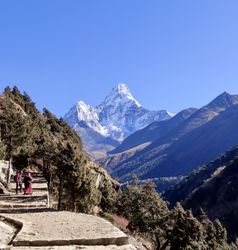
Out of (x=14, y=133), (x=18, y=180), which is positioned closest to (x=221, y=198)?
(x=14, y=133)

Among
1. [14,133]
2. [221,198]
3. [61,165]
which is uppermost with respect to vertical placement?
[14,133]

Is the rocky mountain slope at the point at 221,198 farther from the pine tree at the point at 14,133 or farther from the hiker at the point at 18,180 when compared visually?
the hiker at the point at 18,180

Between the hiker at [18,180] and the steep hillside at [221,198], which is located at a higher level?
the hiker at [18,180]

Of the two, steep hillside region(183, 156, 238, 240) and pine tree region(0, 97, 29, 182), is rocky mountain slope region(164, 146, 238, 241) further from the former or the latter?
pine tree region(0, 97, 29, 182)

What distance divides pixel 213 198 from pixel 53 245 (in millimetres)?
158848

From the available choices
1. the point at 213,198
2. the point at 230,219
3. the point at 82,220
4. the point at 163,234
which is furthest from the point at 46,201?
the point at 213,198

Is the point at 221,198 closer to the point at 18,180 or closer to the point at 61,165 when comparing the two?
the point at 18,180

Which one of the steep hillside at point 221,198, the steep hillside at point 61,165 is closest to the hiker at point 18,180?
the steep hillside at point 61,165

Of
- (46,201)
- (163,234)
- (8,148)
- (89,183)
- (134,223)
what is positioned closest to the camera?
(89,183)

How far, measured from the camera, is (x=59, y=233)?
2158cm

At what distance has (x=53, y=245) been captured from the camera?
19.7 metres

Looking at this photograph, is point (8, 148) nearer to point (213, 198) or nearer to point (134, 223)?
point (134, 223)

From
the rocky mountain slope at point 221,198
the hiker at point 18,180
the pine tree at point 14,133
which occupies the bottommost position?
the rocky mountain slope at point 221,198

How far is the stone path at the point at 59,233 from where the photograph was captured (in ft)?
64.1
